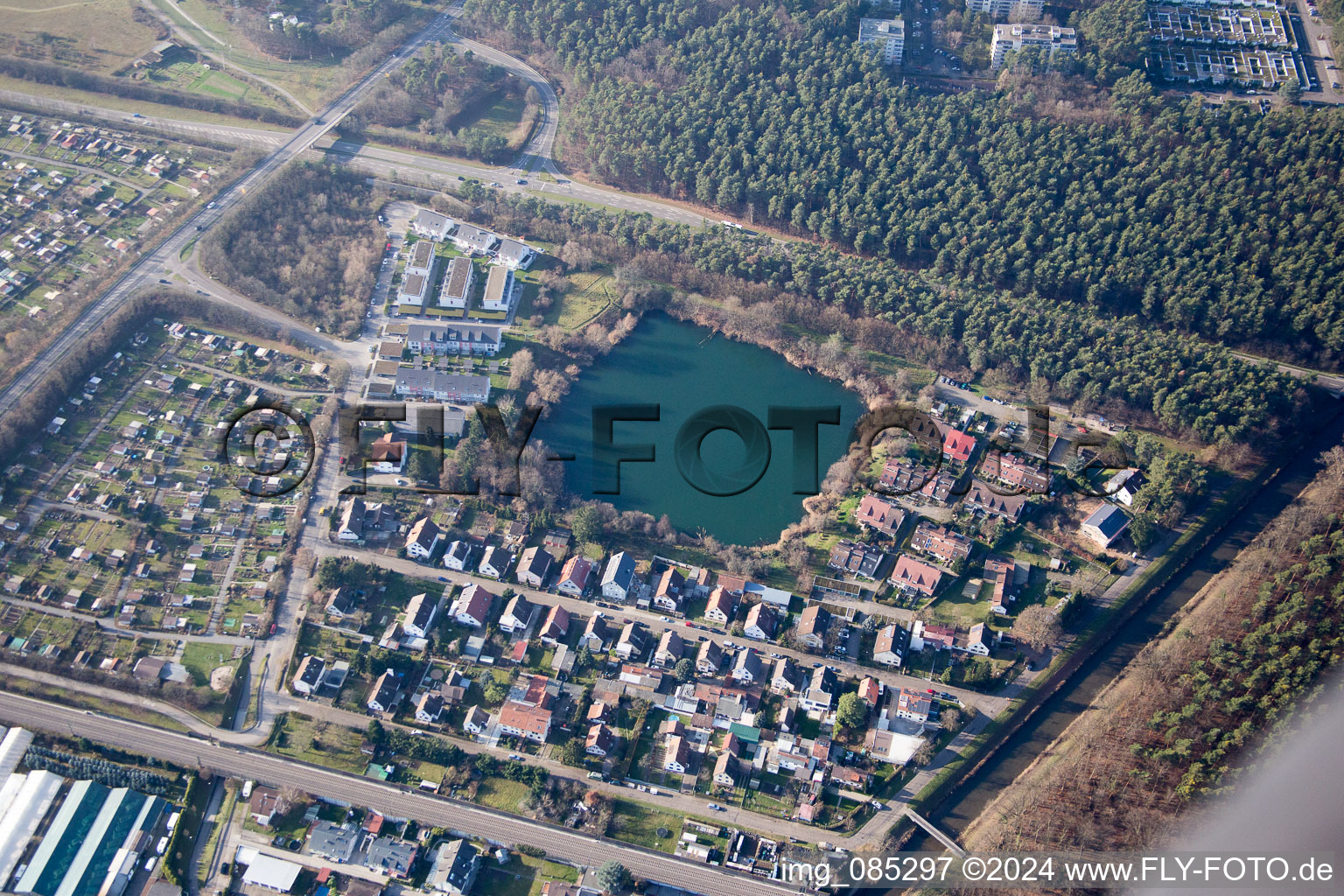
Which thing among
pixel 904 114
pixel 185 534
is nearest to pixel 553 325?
pixel 185 534

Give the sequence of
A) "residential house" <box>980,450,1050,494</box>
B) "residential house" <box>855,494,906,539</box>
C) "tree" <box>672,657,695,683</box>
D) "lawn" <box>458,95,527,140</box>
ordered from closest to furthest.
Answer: "tree" <box>672,657,695,683</box> → "residential house" <box>855,494,906,539</box> → "residential house" <box>980,450,1050,494</box> → "lawn" <box>458,95,527,140</box>

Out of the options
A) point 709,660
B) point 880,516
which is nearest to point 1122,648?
point 880,516

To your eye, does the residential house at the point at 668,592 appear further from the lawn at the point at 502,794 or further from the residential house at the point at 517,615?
the lawn at the point at 502,794

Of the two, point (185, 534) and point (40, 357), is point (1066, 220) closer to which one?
point (185, 534)

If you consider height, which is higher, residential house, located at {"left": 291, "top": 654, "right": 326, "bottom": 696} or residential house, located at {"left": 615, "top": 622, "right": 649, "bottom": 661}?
residential house, located at {"left": 615, "top": 622, "right": 649, "bottom": 661}

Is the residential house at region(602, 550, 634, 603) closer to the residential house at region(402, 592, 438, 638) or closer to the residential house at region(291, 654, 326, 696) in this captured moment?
the residential house at region(402, 592, 438, 638)

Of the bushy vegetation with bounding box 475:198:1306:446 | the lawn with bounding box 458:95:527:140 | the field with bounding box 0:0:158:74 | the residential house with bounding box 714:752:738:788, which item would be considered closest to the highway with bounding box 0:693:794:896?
the residential house with bounding box 714:752:738:788

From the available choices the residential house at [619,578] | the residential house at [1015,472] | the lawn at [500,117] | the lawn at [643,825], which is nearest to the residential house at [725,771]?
the lawn at [643,825]
